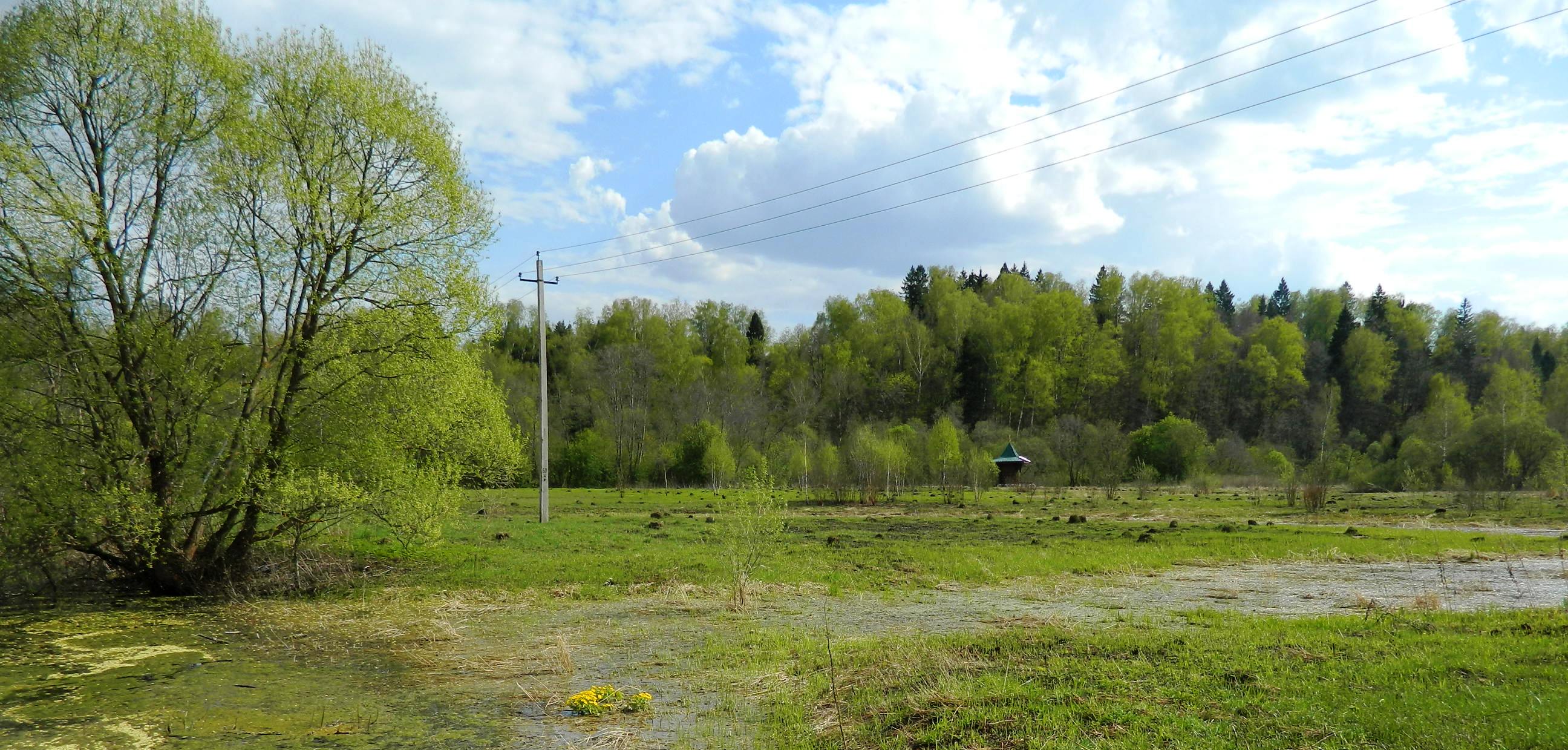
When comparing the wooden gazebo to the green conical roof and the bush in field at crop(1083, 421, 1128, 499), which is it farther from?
the bush in field at crop(1083, 421, 1128, 499)

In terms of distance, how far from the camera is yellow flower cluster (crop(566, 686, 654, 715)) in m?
9.45

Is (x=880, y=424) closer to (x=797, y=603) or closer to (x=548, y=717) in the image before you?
(x=797, y=603)

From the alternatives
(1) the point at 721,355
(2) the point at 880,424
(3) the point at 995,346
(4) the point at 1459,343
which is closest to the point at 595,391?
(1) the point at 721,355

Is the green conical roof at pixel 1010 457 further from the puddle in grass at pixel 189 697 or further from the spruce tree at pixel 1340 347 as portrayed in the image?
the puddle in grass at pixel 189 697

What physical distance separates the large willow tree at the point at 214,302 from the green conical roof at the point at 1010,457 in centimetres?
5563

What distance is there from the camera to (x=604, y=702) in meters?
9.66

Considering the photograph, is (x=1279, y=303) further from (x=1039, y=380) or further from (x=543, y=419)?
(x=543, y=419)

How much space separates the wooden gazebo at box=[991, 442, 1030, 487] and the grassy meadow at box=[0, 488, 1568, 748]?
4502 centimetres

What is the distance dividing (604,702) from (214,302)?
13708 millimetres

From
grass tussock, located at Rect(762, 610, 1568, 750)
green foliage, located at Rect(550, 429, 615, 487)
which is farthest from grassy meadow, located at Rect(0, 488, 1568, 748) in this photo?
green foliage, located at Rect(550, 429, 615, 487)

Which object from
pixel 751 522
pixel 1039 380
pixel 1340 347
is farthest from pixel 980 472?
pixel 1340 347

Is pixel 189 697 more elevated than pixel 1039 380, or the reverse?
pixel 1039 380

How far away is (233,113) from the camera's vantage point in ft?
57.7

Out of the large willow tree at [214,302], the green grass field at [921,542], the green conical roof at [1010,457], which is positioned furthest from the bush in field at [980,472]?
the large willow tree at [214,302]
